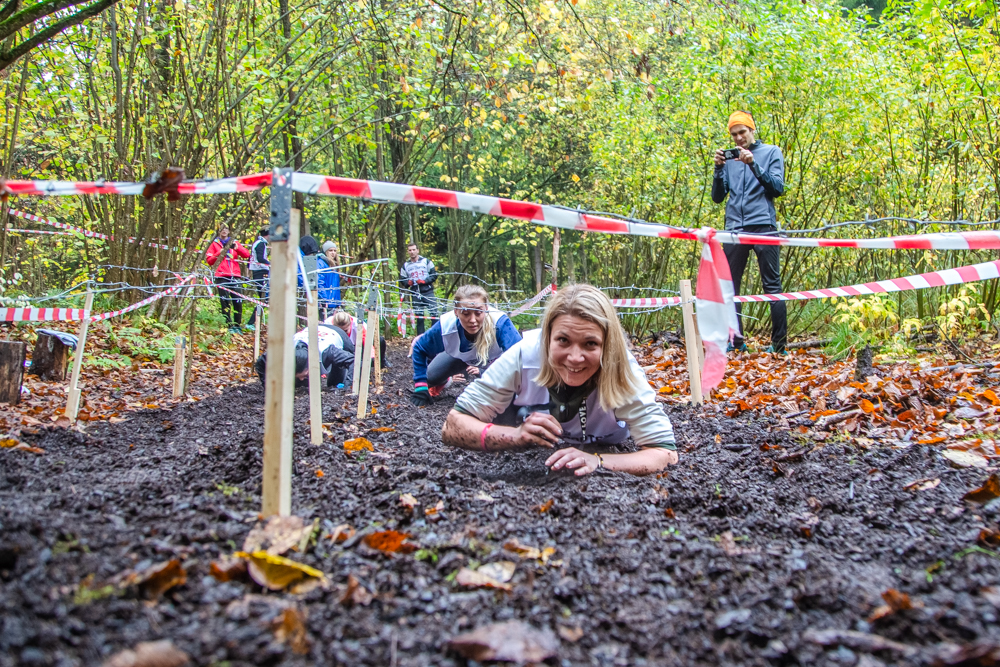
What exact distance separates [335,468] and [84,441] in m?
2.02

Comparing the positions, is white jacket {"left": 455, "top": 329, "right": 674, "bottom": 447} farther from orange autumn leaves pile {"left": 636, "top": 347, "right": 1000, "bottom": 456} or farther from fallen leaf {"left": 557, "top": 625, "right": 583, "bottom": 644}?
fallen leaf {"left": 557, "top": 625, "right": 583, "bottom": 644}

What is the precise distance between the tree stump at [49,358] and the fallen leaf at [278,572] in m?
6.38

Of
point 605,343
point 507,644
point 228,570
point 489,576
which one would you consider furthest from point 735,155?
point 228,570

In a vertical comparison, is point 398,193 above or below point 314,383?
above

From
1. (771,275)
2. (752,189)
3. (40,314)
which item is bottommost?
(40,314)

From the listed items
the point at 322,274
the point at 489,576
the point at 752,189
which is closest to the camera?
the point at 489,576

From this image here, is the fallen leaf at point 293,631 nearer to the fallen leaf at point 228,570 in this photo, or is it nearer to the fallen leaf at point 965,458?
the fallen leaf at point 228,570

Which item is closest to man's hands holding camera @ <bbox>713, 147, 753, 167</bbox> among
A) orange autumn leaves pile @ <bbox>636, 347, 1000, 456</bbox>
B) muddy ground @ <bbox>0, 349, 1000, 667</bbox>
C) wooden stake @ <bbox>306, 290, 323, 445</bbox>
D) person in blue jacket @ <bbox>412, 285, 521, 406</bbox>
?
orange autumn leaves pile @ <bbox>636, 347, 1000, 456</bbox>

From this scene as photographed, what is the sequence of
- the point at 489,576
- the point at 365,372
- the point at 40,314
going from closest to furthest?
the point at 489,576 < the point at 365,372 < the point at 40,314

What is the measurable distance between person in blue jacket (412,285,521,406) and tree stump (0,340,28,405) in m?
3.31

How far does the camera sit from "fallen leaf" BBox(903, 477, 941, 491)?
264 cm

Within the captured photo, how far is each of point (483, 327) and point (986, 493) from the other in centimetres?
413

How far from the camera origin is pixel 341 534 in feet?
6.74

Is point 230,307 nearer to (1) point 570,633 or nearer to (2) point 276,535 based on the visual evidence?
(2) point 276,535
